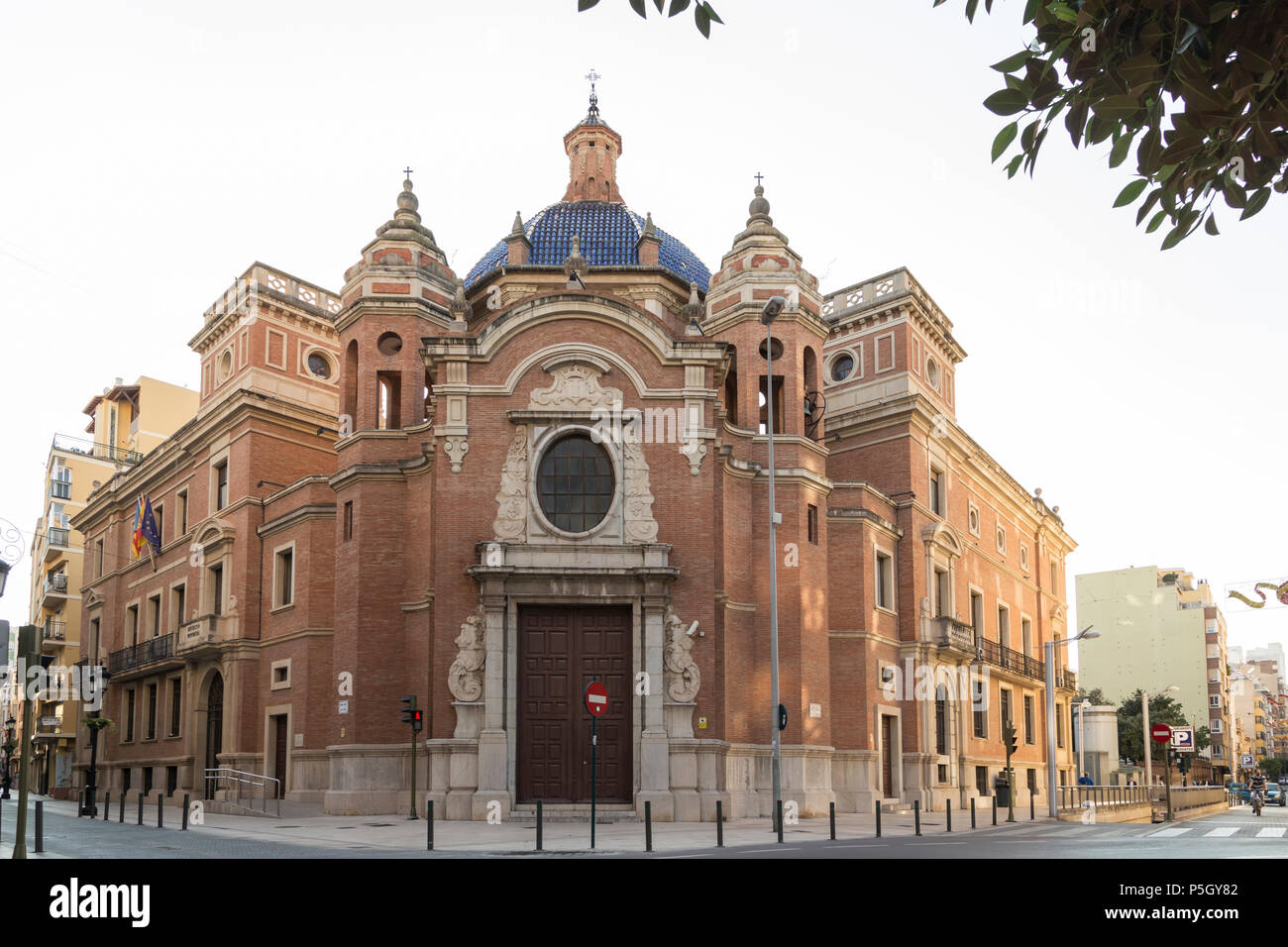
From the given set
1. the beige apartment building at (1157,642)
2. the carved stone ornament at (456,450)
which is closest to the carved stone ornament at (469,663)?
the carved stone ornament at (456,450)

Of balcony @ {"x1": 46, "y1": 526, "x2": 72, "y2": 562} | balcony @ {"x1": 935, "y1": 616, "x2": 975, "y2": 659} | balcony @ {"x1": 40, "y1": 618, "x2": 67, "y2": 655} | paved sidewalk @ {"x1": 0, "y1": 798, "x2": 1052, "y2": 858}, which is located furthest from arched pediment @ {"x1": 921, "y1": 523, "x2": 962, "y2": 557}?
balcony @ {"x1": 46, "y1": 526, "x2": 72, "y2": 562}

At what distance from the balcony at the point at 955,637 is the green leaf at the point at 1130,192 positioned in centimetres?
3515

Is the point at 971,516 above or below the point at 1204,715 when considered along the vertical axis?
above

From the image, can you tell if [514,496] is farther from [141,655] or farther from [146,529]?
[141,655]

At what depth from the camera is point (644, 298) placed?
1577 inches

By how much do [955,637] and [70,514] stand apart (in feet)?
182

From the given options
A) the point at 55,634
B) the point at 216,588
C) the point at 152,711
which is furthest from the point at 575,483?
the point at 55,634

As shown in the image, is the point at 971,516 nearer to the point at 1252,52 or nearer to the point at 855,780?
the point at 855,780

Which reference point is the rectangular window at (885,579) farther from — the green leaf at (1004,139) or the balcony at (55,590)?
the balcony at (55,590)

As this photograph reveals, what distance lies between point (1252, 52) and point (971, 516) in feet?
143

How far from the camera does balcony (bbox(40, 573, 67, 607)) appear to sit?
226 ft

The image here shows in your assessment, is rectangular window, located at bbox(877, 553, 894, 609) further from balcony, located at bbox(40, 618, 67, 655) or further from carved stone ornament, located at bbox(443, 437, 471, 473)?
balcony, located at bbox(40, 618, 67, 655)

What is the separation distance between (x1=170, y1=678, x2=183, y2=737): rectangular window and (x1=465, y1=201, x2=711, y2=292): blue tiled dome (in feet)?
58.5
